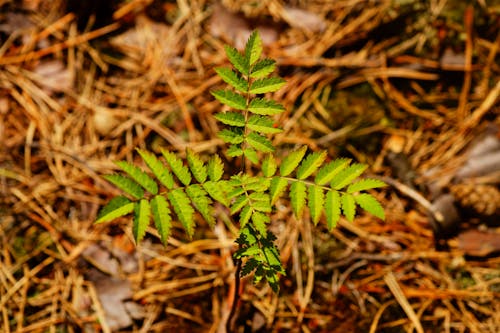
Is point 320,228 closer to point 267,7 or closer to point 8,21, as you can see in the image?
point 267,7

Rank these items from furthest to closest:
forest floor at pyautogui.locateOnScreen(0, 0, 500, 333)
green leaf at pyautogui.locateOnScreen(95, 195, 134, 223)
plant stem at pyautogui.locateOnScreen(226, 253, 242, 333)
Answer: forest floor at pyautogui.locateOnScreen(0, 0, 500, 333), plant stem at pyautogui.locateOnScreen(226, 253, 242, 333), green leaf at pyautogui.locateOnScreen(95, 195, 134, 223)

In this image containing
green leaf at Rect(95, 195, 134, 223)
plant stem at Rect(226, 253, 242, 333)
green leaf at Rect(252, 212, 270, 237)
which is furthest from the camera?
plant stem at Rect(226, 253, 242, 333)

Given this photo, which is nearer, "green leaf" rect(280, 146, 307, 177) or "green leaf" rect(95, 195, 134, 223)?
"green leaf" rect(95, 195, 134, 223)

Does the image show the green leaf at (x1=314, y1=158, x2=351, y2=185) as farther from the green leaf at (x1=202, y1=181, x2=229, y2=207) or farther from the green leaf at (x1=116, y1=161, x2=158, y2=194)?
the green leaf at (x1=116, y1=161, x2=158, y2=194)

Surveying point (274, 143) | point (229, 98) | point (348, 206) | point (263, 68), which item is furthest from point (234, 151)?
point (274, 143)

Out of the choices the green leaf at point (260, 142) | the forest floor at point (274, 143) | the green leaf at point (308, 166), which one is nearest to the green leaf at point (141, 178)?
the green leaf at point (260, 142)

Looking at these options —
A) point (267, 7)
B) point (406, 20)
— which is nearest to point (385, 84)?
point (406, 20)

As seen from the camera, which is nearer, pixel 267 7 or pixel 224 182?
pixel 224 182

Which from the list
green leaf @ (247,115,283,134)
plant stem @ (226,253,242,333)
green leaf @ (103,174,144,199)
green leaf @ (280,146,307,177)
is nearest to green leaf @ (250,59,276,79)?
green leaf @ (247,115,283,134)
